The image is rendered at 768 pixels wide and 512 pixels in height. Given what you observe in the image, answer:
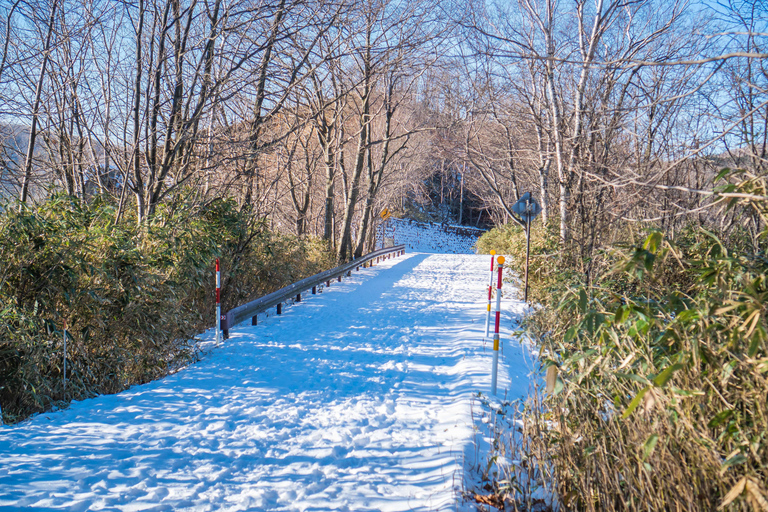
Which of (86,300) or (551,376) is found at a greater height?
(86,300)

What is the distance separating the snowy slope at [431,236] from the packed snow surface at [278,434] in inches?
1657

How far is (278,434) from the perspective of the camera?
431 centimetres

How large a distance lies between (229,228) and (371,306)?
3.74 m

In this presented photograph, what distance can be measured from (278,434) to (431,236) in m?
51.1

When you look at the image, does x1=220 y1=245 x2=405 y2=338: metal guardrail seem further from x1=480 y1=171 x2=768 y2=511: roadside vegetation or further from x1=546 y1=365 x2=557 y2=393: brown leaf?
x1=546 y1=365 x2=557 y2=393: brown leaf

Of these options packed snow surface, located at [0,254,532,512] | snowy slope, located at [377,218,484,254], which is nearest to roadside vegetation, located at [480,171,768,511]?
packed snow surface, located at [0,254,532,512]

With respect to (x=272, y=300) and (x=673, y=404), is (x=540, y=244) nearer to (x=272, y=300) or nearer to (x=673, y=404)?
(x=272, y=300)

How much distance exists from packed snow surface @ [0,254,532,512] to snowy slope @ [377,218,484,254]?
4208 centimetres

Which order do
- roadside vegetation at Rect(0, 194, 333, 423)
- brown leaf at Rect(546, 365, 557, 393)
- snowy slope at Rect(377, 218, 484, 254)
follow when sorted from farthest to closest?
1. snowy slope at Rect(377, 218, 484, 254)
2. roadside vegetation at Rect(0, 194, 333, 423)
3. brown leaf at Rect(546, 365, 557, 393)

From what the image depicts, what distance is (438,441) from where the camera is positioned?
14.1ft

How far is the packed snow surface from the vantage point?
327 centimetres

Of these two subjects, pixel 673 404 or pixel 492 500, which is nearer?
pixel 673 404

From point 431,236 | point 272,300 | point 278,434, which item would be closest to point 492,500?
point 278,434

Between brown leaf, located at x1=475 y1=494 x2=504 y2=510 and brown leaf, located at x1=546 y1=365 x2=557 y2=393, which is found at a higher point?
brown leaf, located at x1=546 y1=365 x2=557 y2=393
